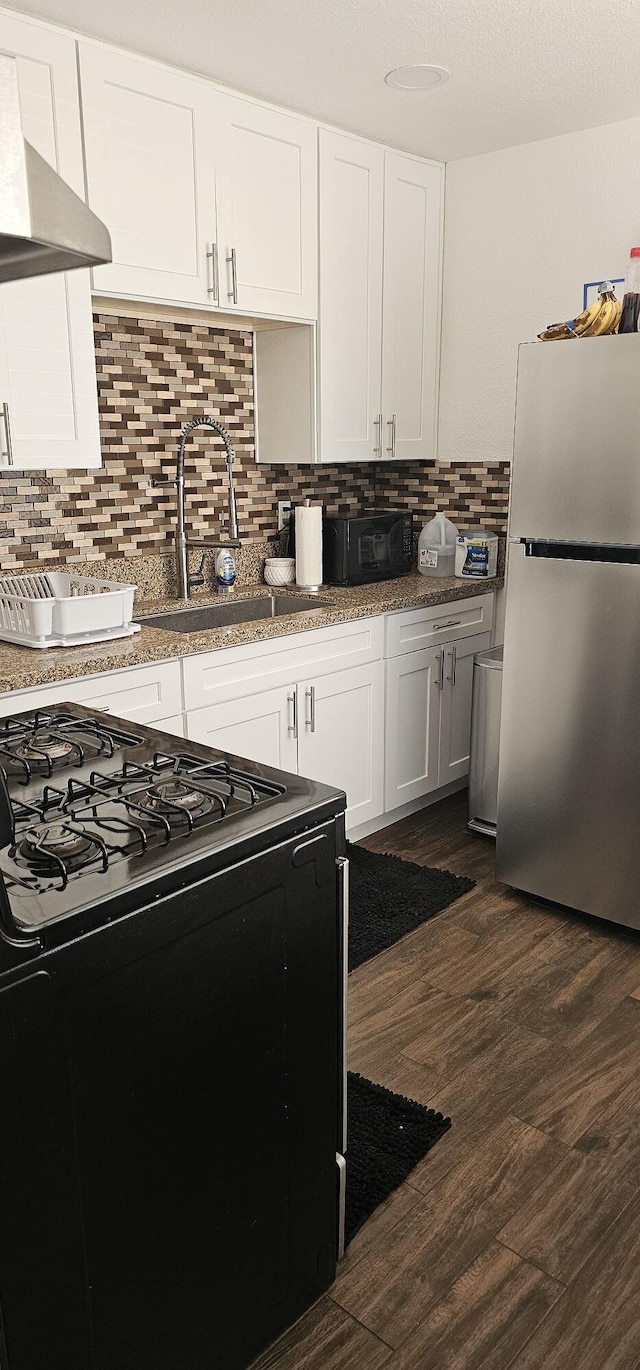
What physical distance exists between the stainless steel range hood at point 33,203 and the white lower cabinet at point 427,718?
8.06ft

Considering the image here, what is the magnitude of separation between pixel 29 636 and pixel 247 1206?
5.25 ft

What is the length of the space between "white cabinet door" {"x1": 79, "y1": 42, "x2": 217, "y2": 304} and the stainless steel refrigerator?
103 cm

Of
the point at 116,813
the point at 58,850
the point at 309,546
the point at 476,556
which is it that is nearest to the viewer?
the point at 58,850

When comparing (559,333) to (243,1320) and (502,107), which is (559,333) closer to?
(502,107)

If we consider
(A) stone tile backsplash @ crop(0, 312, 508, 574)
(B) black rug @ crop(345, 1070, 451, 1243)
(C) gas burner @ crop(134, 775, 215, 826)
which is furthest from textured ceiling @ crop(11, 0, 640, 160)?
(B) black rug @ crop(345, 1070, 451, 1243)

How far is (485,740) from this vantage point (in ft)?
11.3

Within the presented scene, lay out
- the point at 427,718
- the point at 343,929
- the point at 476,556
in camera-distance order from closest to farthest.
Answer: the point at 343,929, the point at 427,718, the point at 476,556

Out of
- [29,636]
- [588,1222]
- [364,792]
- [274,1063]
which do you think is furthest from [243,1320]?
[364,792]

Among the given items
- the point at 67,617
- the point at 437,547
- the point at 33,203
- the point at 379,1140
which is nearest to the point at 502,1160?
the point at 379,1140

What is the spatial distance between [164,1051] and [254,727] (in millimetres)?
1745

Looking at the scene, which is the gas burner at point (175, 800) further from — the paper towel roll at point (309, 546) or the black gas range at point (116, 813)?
the paper towel roll at point (309, 546)

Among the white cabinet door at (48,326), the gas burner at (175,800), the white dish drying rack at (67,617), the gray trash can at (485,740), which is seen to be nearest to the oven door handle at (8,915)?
the gas burner at (175,800)

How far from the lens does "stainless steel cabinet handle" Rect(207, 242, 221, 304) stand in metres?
2.88

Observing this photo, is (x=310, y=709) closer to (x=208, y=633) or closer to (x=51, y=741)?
(x=208, y=633)
